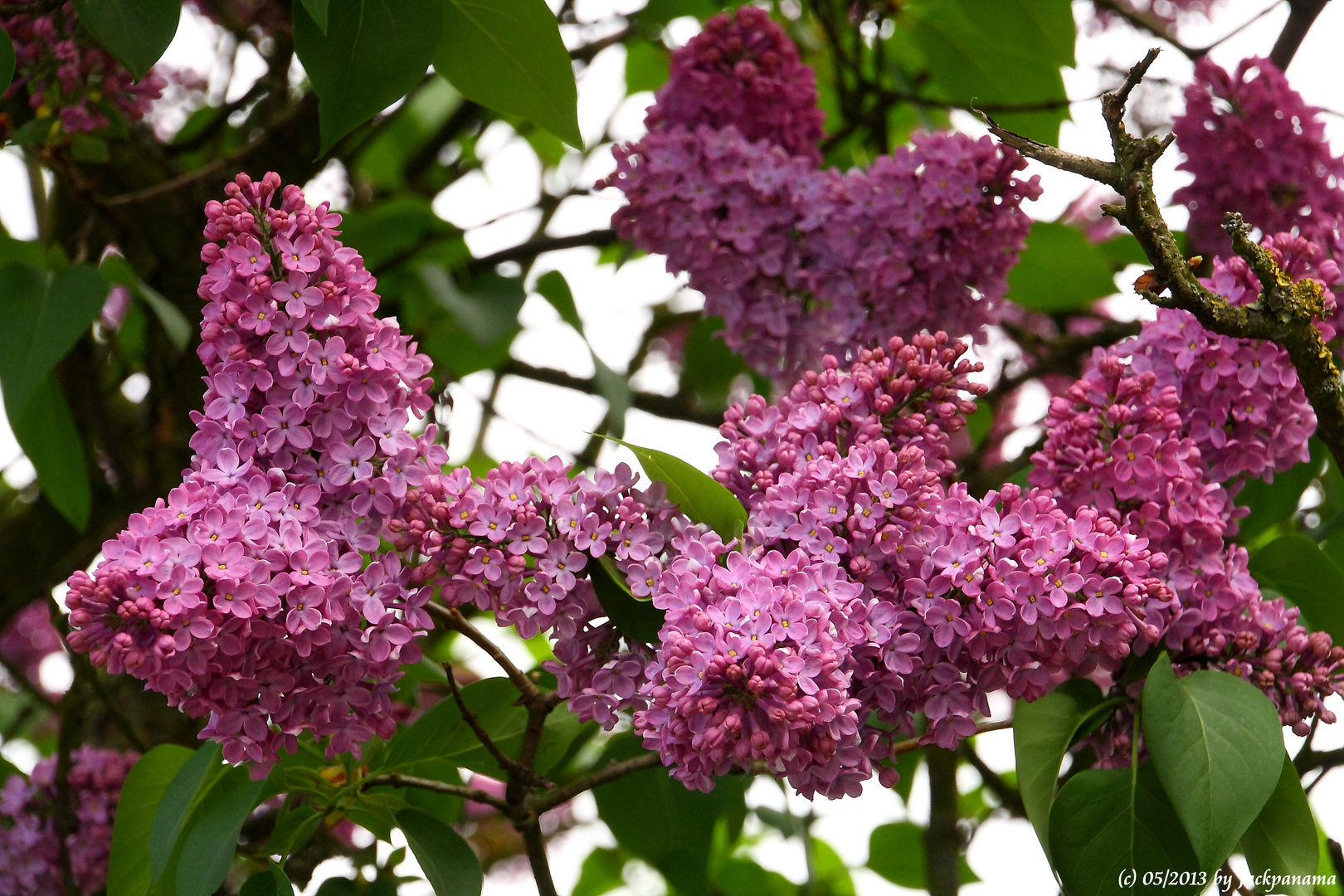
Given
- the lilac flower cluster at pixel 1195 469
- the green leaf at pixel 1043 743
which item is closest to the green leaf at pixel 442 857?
the green leaf at pixel 1043 743

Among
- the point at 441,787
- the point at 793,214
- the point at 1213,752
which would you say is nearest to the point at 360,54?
the point at 793,214

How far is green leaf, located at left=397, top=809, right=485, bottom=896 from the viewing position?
151 cm

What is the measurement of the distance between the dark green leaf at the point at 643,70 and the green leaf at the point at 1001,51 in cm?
94

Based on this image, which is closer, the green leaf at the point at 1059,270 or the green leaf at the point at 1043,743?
the green leaf at the point at 1043,743

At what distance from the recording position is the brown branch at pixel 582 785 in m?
1.59

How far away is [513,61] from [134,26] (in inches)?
18.5

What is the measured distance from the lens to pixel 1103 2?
296cm

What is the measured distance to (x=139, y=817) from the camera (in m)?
1.70

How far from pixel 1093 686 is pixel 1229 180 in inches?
42.1

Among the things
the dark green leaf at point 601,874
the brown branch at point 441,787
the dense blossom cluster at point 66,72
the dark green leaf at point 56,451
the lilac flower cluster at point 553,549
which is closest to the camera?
the lilac flower cluster at point 553,549

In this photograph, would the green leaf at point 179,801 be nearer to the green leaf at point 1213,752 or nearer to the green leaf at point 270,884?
the green leaf at point 270,884

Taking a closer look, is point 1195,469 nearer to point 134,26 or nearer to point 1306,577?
point 1306,577

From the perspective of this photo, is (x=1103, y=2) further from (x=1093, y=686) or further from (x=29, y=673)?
(x=29, y=673)

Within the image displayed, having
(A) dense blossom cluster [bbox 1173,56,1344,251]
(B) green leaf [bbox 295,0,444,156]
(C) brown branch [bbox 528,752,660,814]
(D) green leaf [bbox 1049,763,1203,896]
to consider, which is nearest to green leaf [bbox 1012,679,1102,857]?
(D) green leaf [bbox 1049,763,1203,896]
